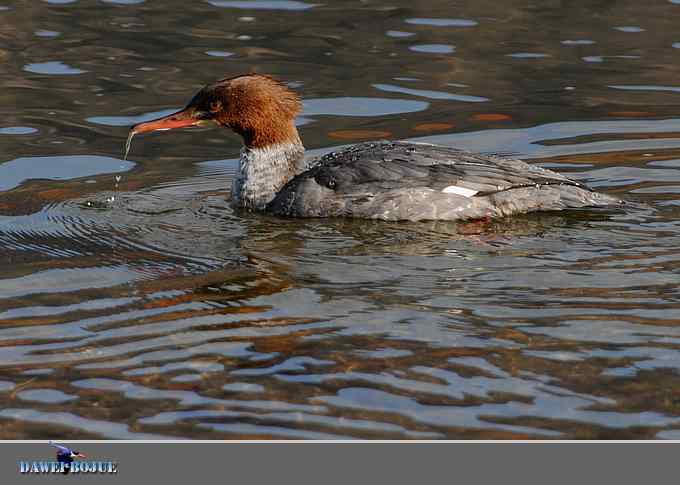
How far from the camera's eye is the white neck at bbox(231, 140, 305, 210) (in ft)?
34.3

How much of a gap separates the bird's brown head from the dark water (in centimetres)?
61

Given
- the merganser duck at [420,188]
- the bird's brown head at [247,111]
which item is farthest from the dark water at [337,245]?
the bird's brown head at [247,111]

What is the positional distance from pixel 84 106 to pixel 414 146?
14.2 ft

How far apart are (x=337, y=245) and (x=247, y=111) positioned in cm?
189

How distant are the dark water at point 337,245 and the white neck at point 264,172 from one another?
0.24 m

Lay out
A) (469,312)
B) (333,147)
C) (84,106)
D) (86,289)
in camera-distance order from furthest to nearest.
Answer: (84,106) → (333,147) → (86,289) → (469,312)

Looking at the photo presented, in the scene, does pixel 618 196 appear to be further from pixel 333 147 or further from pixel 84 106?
pixel 84 106

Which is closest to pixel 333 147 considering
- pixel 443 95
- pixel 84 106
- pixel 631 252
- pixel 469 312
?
pixel 443 95

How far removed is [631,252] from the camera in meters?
8.75

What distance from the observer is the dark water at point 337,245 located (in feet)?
21.1
